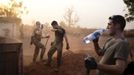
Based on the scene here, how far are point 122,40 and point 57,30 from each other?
10.9 meters

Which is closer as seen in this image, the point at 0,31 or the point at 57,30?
the point at 57,30

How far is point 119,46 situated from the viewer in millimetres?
4738

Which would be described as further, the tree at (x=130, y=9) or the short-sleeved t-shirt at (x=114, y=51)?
the tree at (x=130, y=9)

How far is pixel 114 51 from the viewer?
15.7 ft

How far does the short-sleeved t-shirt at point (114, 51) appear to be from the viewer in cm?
467

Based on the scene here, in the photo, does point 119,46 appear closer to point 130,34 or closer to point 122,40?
point 122,40

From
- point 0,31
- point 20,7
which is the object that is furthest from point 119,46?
point 20,7

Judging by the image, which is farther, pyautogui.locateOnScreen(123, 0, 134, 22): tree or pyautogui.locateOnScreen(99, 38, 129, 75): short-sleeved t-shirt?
pyautogui.locateOnScreen(123, 0, 134, 22): tree

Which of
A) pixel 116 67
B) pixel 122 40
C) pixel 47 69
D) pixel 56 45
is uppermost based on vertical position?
pixel 122 40

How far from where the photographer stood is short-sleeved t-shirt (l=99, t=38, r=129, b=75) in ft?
15.3

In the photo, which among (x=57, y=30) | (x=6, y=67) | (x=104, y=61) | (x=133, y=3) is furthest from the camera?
(x=133, y=3)

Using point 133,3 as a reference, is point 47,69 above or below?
below

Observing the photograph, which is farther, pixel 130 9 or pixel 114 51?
pixel 130 9

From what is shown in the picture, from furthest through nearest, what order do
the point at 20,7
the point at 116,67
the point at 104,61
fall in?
the point at 20,7 < the point at 104,61 < the point at 116,67
